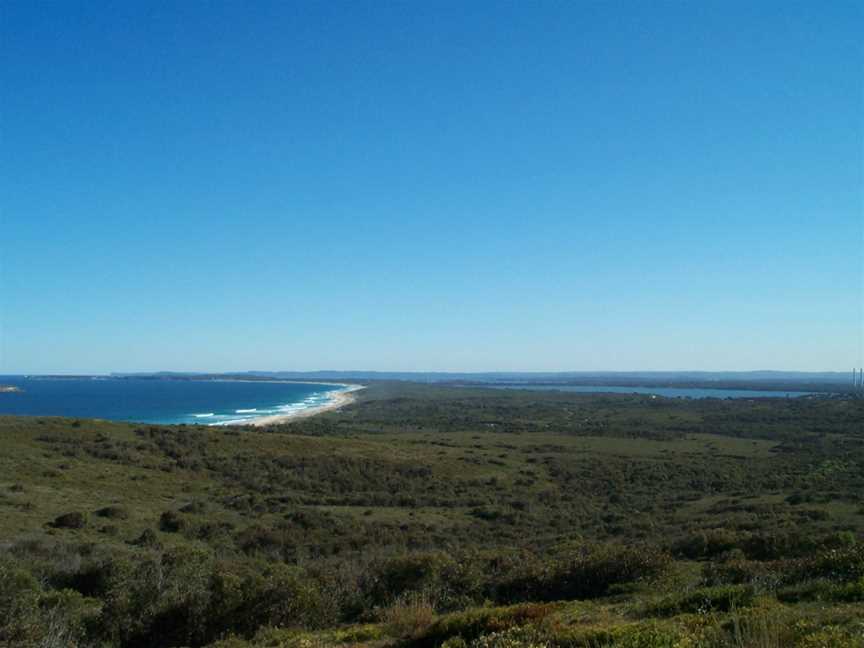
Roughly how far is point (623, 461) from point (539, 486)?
45.8ft

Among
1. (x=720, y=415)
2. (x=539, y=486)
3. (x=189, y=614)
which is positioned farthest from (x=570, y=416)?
(x=189, y=614)

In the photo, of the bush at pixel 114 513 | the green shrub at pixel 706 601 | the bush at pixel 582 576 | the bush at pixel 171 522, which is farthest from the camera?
the bush at pixel 114 513

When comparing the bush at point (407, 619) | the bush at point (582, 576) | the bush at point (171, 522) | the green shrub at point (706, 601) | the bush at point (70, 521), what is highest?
the green shrub at point (706, 601)

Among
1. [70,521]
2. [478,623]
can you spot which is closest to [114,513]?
[70,521]

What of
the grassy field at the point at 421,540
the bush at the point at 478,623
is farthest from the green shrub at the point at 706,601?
the bush at the point at 478,623

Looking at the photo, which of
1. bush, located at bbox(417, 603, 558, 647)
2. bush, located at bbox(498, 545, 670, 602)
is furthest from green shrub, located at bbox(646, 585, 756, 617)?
bush, located at bbox(498, 545, 670, 602)

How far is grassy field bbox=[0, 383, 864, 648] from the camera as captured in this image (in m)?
8.76

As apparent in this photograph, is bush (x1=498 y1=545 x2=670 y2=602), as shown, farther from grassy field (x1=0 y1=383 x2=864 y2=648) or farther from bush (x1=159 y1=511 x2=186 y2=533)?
bush (x1=159 y1=511 x2=186 y2=533)

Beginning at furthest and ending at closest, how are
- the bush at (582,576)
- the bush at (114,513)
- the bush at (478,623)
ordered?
the bush at (114,513) → the bush at (582,576) → the bush at (478,623)

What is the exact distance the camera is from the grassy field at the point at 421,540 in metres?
8.76

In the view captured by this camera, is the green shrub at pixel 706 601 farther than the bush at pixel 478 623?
Yes

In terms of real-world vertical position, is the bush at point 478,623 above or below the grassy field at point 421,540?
above

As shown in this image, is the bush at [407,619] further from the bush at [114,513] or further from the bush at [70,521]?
the bush at [114,513]

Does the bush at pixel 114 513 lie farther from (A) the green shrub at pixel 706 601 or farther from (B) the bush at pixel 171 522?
(A) the green shrub at pixel 706 601
